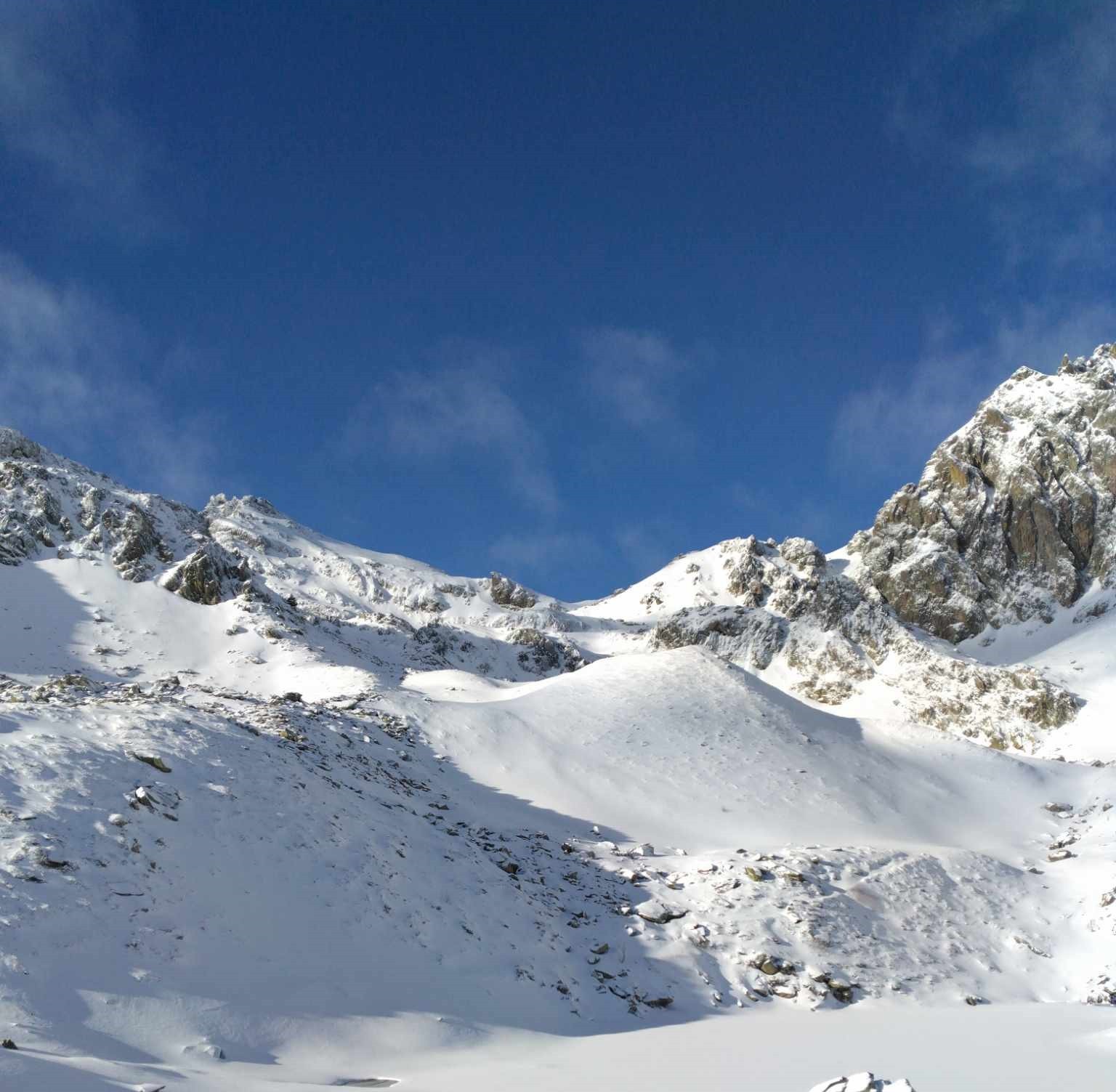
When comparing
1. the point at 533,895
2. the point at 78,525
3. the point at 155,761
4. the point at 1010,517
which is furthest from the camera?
the point at 1010,517

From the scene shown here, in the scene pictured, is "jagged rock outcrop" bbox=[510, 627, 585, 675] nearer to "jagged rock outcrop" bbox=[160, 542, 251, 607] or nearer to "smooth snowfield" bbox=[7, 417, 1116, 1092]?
"jagged rock outcrop" bbox=[160, 542, 251, 607]

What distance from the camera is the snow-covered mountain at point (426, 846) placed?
33.9 feet

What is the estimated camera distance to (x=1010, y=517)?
4323 inches

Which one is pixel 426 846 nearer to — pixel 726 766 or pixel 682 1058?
pixel 682 1058

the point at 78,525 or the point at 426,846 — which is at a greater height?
the point at 78,525

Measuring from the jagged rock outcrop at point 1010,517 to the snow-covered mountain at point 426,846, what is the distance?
41154 mm

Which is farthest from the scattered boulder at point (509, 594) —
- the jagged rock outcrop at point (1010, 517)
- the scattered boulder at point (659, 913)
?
the scattered boulder at point (659, 913)

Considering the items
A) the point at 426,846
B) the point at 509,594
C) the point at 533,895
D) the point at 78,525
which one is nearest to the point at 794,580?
the point at 509,594

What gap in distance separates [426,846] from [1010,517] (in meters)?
113

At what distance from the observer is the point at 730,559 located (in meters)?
127

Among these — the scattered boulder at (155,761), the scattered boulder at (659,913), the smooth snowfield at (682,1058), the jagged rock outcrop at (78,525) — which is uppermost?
the jagged rock outcrop at (78,525)

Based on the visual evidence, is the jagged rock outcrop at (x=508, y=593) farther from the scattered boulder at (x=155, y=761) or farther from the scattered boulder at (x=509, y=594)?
the scattered boulder at (x=155, y=761)

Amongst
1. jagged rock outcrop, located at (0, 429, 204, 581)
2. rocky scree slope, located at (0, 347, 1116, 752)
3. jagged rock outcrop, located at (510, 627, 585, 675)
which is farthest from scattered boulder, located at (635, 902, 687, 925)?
jagged rock outcrop, located at (510, 627, 585, 675)

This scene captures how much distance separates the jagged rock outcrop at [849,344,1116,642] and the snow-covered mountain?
4115 cm
